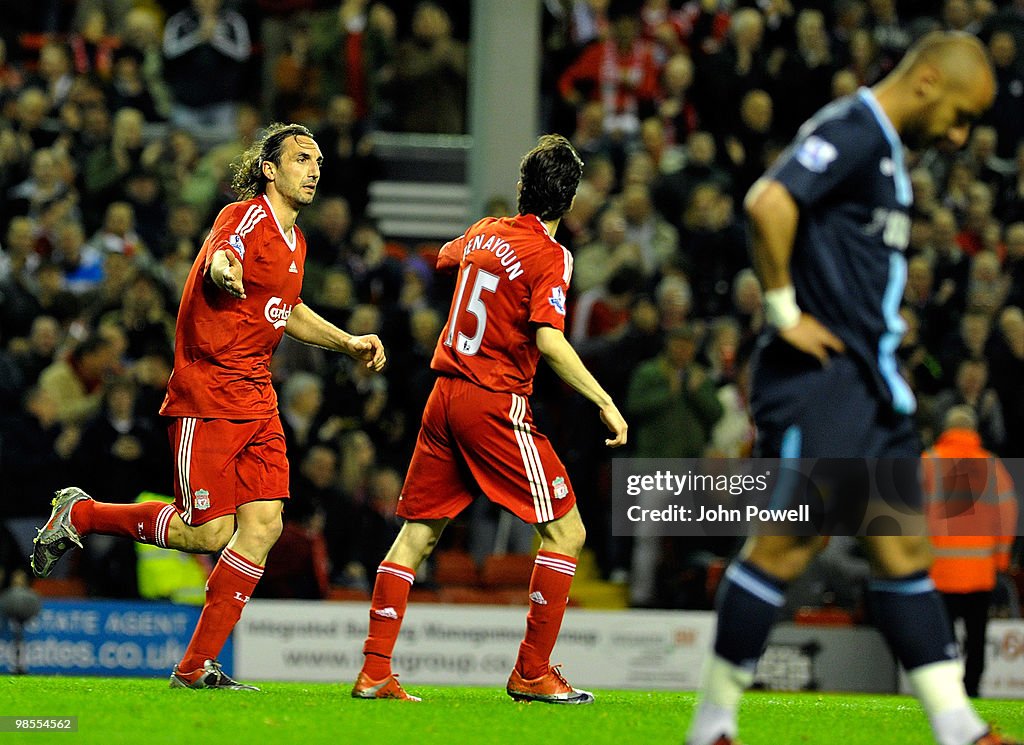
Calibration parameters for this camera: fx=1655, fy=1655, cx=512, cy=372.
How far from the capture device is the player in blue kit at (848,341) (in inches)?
201

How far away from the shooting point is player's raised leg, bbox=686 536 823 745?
16.8 feet

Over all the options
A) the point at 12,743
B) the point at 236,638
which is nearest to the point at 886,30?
the point at 236,638

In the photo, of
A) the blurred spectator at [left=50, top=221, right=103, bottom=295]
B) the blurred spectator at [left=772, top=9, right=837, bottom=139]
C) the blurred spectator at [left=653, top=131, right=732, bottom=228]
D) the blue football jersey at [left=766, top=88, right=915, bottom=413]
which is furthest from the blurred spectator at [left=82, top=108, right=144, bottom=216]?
the blue football jersey at [left=766, top=88, right=915, bottom=413]

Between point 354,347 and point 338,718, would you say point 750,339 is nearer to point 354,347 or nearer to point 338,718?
point 354,347

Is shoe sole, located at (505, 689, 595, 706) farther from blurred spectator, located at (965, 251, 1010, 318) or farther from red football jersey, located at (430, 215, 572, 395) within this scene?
blurred spectator, located at (965, 251, 1010, 318)

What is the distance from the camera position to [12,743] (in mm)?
5547

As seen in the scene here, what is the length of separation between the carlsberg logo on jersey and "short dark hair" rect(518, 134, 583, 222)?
3.85 feet

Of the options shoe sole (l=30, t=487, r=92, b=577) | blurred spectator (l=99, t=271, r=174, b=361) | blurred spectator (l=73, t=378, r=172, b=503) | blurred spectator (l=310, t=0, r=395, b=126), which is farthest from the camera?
blurred spectator (l=310, t=0, r=395, b=126)

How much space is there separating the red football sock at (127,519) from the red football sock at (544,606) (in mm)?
1649

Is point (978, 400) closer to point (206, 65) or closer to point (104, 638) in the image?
point (104, 638)

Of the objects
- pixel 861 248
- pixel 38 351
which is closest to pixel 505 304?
pixel 861 248

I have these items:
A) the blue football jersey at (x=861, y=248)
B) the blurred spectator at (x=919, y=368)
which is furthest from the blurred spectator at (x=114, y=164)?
the blue football jersey at (x=861, y=248)

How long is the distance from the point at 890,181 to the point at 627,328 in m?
8.14

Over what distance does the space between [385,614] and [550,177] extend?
203 centimetres
